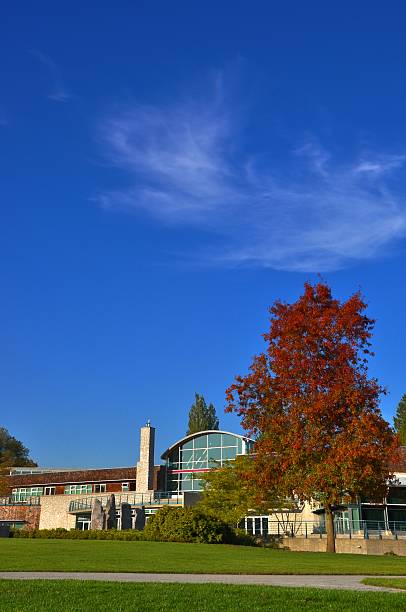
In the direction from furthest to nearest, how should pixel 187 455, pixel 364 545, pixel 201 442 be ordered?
1. pixel 187 455
2. pixel 201 442
3. pixel 364 545

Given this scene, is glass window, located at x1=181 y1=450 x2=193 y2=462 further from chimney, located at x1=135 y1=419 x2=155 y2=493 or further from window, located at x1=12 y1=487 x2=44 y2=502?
window, located at x1=12 y1=487 x2=44 y2=502

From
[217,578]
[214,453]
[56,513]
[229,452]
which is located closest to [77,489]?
[56,513]

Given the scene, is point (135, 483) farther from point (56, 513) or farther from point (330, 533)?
point (330, 533)

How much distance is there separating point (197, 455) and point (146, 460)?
497 centimetres

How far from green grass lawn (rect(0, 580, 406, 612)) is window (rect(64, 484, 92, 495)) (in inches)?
2237

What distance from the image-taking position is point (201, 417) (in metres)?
85.6

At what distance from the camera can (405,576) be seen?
1736 centimetres

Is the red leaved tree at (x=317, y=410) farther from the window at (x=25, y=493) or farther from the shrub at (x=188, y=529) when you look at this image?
the window at (x=25, y=493)

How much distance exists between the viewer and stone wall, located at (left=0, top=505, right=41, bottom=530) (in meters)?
64.2

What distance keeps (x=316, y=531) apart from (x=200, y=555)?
25.1 m

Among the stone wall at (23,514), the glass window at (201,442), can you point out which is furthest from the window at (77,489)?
the glass window at (201,442)

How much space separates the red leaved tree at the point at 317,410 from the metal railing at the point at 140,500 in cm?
2515

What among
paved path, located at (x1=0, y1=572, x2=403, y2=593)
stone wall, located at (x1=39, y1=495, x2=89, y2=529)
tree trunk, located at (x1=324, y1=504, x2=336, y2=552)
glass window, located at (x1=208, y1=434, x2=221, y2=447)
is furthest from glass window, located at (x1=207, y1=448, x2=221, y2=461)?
paved path, located at (x1=0, y1=572, x2=403, y2=593)

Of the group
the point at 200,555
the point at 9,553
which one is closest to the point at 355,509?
the point at 200,555
